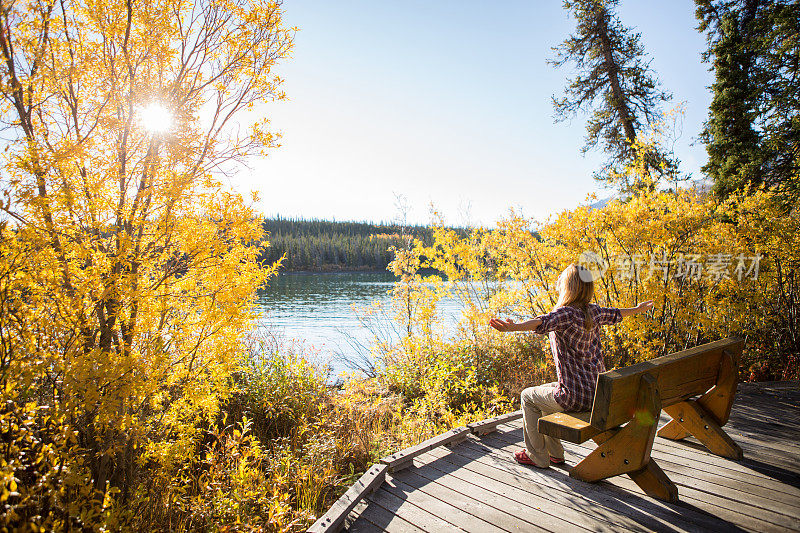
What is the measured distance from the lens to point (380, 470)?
2.93 metres

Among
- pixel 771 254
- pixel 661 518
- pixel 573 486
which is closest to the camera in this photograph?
pixel 661 518

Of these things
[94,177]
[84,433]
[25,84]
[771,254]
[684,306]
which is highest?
[25,84]

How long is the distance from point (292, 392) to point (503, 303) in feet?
11.8

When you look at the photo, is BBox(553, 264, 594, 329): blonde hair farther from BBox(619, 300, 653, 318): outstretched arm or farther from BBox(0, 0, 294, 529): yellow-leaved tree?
BBox(0, 0, 294, 529): yellow-leaved tree

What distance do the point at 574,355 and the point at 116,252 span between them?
3144 millimetres

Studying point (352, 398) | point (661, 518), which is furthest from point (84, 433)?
point (661, 518)

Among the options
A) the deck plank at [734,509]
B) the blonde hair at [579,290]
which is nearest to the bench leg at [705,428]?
the deck plank at [734,509]

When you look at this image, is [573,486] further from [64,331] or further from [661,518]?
[64,331]

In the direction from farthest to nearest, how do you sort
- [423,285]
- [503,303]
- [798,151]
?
[798,151] < [423,285] < [503,303]

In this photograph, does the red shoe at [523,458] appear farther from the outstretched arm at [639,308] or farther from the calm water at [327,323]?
the calm water at [327,323]

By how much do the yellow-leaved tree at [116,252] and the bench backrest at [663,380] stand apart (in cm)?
263

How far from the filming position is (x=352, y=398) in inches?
222

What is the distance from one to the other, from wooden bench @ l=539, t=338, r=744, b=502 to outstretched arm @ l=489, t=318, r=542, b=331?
50cm

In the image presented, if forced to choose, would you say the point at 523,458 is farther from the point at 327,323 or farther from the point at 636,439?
the point at 327,323
